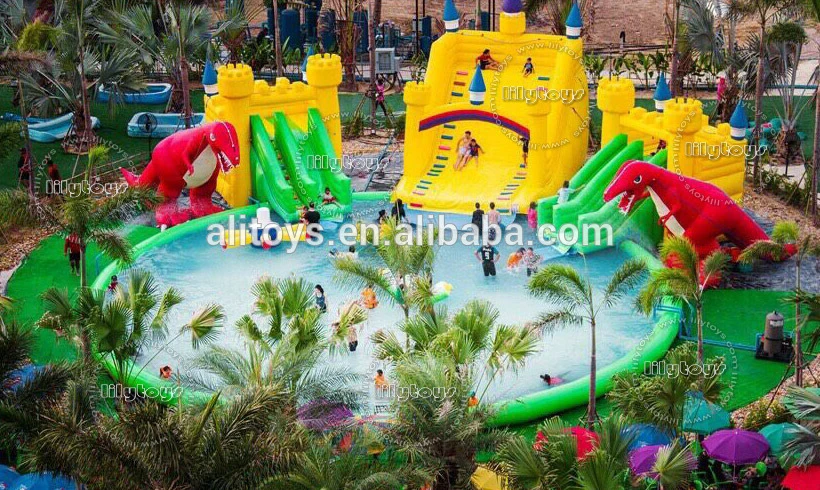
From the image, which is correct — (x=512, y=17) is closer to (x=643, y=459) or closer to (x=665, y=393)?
(x=665, y=393)

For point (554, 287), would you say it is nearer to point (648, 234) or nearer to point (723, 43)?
point (648, 234)

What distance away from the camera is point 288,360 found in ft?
60.6

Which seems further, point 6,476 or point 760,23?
point 760,23

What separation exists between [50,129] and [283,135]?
8.50 m

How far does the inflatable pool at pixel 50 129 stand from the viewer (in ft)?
118

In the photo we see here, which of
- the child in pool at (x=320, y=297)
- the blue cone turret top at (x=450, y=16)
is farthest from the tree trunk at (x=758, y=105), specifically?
the child in pool at (x=320, y=297)

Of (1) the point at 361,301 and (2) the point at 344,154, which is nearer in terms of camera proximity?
(1) the point at 361,301

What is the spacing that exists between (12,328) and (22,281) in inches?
331

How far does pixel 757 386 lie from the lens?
22.7 meters

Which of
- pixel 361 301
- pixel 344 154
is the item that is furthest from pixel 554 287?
pixel 344 154

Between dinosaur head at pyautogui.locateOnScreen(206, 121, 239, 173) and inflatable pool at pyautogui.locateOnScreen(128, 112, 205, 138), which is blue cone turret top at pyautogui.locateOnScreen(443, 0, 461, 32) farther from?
inflatable pool at pyautogui.locateOnScreen(128, 112, 205, 138)

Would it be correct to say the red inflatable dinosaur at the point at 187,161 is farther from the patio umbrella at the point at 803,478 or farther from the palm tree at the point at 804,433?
the patio umbrella at the point at 803,478

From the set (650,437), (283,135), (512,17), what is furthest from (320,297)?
(512,17)

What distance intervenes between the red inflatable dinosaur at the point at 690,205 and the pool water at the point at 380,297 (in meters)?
1.48
